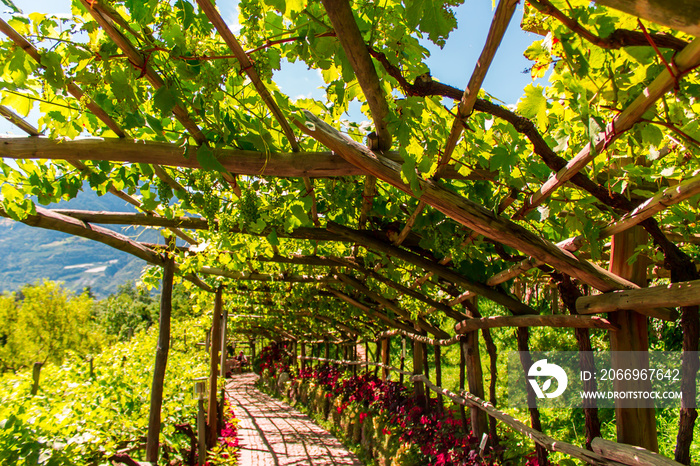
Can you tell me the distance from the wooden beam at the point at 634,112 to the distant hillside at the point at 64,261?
15689cm

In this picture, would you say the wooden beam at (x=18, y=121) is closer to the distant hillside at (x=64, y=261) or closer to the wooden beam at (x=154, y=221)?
the wooden beam at (x=154, y=221)

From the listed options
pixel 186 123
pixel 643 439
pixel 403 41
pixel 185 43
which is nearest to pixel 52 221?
pixel 186 123

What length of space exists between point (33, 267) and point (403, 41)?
188166mm

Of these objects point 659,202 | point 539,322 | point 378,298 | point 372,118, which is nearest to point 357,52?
point 372,118

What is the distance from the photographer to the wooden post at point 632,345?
2.03 meters

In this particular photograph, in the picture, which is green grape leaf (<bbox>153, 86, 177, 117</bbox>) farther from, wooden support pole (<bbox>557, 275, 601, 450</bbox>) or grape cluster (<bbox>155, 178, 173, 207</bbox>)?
wooden support pole (<bbox>557, 275, 601, 450</bbox>)

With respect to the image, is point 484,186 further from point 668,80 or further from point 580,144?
point 668,80

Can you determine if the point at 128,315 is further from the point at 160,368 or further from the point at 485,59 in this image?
the point at 485,59

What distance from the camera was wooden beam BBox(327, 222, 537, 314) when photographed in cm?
278

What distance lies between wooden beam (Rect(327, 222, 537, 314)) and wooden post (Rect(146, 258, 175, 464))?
205 cm

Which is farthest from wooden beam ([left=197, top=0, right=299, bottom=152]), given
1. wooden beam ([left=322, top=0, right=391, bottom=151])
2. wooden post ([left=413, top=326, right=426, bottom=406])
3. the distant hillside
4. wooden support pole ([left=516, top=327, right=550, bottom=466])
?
the distant hillside

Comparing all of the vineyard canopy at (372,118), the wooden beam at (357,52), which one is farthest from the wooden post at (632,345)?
the wooden beam at (357,52)

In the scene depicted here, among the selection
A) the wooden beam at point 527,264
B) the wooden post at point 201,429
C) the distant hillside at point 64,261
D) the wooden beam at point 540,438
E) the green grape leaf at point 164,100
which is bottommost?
the wooden post at point 201,429

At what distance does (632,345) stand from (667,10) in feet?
6.66
